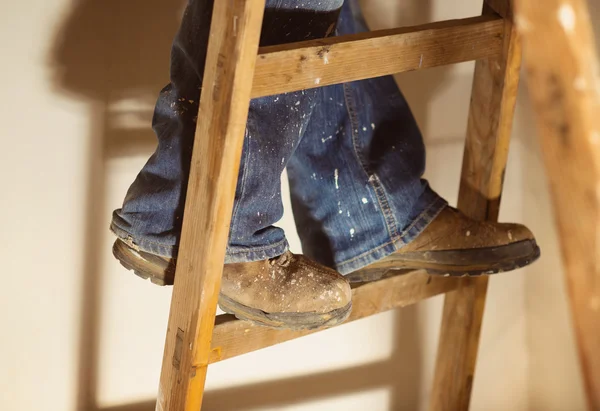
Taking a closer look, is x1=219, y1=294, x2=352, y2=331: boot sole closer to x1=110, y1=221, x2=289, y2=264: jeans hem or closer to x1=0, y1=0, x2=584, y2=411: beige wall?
x1=110, y1=221, x2=289, y2=264: jeans hem

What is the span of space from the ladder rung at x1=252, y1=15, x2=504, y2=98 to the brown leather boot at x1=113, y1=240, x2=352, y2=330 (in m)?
0.21

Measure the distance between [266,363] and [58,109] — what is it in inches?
23.3

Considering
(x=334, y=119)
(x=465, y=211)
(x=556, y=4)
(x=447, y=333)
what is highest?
(x=556, y=4)

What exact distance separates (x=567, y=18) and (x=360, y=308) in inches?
22.3

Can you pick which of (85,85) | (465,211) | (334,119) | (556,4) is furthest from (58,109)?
(556,4)

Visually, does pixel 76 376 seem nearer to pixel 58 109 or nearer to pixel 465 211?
pixel 58 109

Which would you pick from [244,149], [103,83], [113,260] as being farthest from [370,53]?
[113,260]

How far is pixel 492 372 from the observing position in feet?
5.26

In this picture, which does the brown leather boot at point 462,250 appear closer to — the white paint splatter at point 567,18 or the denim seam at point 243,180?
the denim seam at point 243,180

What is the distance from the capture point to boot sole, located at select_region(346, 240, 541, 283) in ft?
2.97

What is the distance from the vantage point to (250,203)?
2.51ft

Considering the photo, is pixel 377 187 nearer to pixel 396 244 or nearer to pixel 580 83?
pixel 396 244

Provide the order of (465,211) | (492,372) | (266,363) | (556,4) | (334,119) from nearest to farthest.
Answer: (556,4) < (334,119) < (465,211) < (266,363) < (492,372)

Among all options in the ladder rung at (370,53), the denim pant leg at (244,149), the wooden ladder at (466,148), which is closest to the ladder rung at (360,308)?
the wooden ladder at (466,148)
